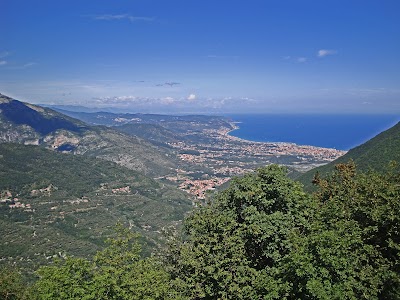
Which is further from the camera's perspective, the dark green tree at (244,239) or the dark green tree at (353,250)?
the dark green tree at (244,239)

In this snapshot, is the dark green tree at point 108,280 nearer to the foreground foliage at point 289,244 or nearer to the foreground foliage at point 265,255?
the foreground foliage at point 265,255

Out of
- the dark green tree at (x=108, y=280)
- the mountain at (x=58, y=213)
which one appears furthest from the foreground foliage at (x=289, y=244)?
the mountain at (x=58, y=213)

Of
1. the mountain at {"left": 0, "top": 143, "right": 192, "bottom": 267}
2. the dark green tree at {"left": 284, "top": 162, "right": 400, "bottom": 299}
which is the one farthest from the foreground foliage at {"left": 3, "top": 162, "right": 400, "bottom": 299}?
the mountain at {"left": 0, "top": 143, "right": 192, "bottom": 267}

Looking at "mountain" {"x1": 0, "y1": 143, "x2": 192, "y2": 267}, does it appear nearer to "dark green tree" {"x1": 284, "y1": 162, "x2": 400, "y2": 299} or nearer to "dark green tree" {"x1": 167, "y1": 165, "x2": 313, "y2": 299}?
"dark green tree" {"x1": 167, "y1": 165, "x2": 313, "y2": 299}

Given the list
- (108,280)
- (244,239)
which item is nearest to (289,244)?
(244,239)

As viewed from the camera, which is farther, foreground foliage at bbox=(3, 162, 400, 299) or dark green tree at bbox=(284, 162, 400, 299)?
foreground foliage at bbox=(3, 162, 400, 299)
